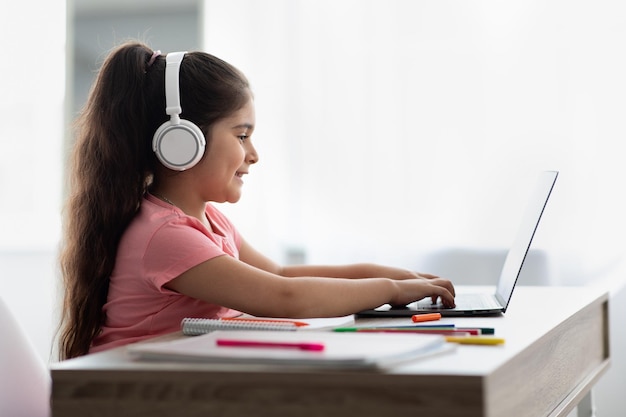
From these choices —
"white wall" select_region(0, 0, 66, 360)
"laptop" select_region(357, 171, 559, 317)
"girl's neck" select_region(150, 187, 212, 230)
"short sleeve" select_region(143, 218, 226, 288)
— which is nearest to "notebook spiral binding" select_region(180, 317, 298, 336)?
"short sleeve" select_region(143, 218, 226, 288)

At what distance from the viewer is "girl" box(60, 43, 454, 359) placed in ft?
3.38

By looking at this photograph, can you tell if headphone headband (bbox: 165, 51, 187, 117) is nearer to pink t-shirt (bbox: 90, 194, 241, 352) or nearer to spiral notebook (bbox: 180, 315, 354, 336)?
pink t-shirt (bbox: 90, 194, 241, 352)

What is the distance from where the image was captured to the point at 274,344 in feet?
Answer: 2.40

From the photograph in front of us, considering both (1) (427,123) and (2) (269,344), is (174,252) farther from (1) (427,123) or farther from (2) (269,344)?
(1) (427,123)

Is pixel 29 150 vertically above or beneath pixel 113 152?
above

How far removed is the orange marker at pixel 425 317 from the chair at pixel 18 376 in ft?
1.53

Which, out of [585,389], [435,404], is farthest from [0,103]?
[435,404]

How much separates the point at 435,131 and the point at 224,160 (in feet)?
3.78

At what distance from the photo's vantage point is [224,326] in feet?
2.93

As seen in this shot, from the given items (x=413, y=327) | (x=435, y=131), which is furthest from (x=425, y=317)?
(x=435, y=131)

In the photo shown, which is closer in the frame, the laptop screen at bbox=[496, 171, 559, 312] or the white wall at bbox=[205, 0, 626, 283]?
the laptop screen at bbox=[496, 171, 559, 312]

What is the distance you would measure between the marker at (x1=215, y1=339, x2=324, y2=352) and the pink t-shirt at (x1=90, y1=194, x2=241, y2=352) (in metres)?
0.27

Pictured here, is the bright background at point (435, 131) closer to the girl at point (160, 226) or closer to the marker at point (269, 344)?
the girl at point (160, 226)

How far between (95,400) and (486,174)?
1.69m
